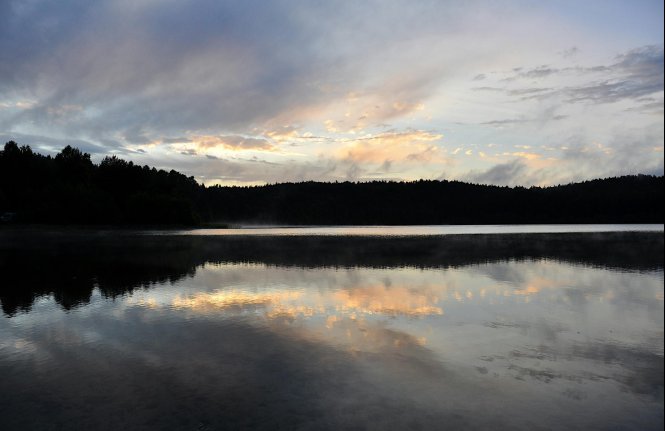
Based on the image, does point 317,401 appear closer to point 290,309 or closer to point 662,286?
point 290,309

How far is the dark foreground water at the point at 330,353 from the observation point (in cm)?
973

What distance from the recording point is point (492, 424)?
9297 mm

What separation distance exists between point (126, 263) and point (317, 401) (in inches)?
1300

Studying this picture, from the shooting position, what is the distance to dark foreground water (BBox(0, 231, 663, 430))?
9734 millimetres

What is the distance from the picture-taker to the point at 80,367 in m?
12.6

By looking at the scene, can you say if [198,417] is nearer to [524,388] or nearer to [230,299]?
→ [524,388]

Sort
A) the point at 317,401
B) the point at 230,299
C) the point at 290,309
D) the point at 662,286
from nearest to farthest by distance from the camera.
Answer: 1. the point at 317,401
2. the point at 290,309
3. the point at 230,299
4. the point at 662,286

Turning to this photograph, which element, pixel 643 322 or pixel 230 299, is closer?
pixel 643 322

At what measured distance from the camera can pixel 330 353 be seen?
14.2 m

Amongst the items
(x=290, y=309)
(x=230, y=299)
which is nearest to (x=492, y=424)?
(x=290, y=309)

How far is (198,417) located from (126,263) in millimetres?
32713

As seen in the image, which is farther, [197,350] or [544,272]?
[544,272]

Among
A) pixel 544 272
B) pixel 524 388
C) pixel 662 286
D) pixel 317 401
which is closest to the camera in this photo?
pixel 317 401

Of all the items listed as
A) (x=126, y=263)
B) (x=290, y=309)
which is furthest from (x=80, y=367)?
(x=126, y=263)
